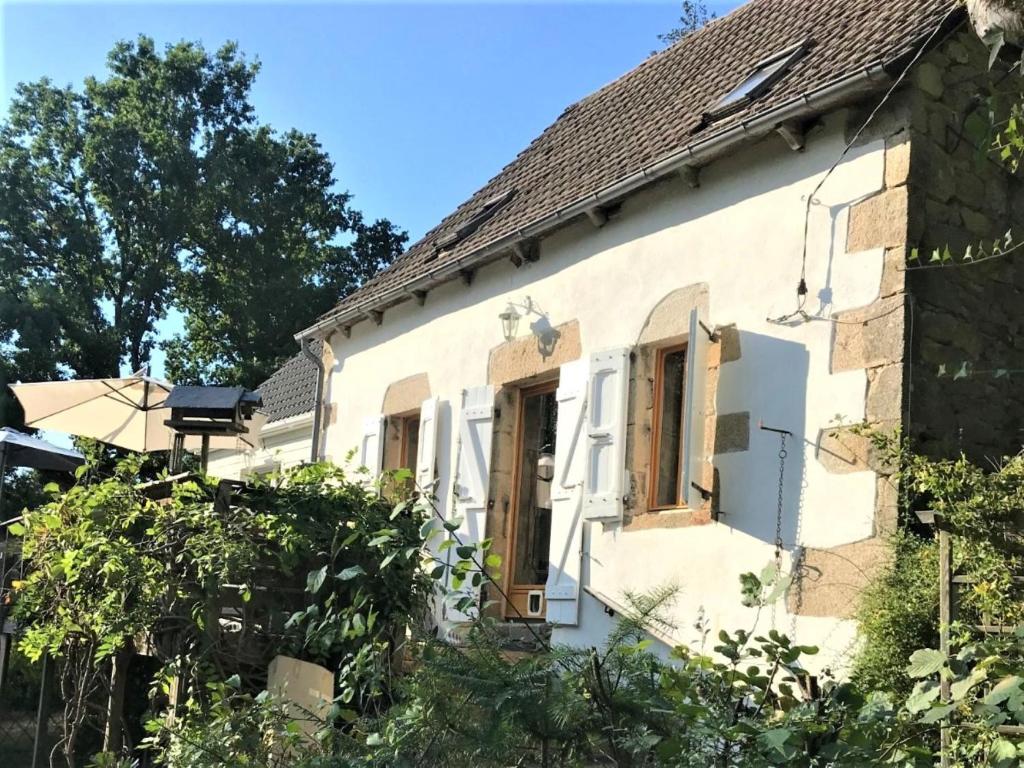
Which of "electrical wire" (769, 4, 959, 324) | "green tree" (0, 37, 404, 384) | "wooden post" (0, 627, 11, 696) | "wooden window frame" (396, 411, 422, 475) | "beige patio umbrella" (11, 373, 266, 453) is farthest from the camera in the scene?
"green tree" (0, 37, 404, 384)

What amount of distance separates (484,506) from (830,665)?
336cm

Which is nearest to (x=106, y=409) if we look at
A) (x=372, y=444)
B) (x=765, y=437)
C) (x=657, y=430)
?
(x=372, y=444)

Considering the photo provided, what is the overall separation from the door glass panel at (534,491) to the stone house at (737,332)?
2cm

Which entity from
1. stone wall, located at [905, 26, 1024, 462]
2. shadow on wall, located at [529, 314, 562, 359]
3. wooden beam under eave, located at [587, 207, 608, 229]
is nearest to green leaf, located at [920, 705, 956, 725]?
stone wall, located at [905, 26, 1024, 462]

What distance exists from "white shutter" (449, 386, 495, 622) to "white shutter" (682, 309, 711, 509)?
2295 millimetres

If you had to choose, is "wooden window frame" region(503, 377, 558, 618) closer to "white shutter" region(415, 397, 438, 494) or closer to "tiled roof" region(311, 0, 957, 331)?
"white shutter" region(415, 397, 438, 494)

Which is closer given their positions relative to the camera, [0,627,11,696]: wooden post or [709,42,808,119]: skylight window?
[0,627,11,696]: wooden post

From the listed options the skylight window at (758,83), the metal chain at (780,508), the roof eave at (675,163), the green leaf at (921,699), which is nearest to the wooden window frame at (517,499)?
the roof eave at (675,163)

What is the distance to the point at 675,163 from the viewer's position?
6.45 metres

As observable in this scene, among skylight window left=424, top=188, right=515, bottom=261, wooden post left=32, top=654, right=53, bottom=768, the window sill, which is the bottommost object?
wooden post left=32, top=654, right=53, bottom=768

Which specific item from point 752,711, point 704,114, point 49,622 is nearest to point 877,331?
point 704,114

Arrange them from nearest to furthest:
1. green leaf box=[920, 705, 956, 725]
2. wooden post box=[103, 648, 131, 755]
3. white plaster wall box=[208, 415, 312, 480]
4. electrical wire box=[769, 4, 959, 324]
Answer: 1. green leaf box=[920, 705, 956, 725]
2. wooden post box=[103, 648, 131, 755]
3. electrical wire box=[769, 4, 959, 324]
4. white plaster wall box=[208, 415, 312, 480]

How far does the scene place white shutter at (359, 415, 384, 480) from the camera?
9.38m

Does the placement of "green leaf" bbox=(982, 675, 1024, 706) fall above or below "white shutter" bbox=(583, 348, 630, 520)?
below
